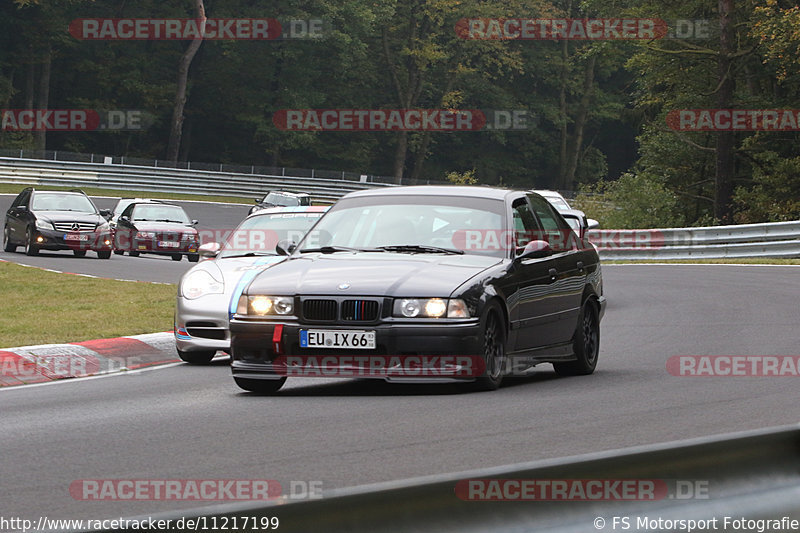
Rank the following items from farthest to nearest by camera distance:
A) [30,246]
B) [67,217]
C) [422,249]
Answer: [67,217] < [30,246] < [422,249]

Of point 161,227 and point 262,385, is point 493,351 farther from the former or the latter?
point 161,227

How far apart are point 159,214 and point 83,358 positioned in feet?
76.5

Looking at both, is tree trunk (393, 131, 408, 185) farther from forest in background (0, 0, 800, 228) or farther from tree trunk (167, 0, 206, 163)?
tree trunk (167, 0, 206, 163)

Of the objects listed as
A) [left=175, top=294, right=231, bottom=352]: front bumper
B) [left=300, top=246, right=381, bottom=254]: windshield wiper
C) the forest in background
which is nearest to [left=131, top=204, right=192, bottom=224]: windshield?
[left=175, top=294, right=231, bottom=352]: front bumper

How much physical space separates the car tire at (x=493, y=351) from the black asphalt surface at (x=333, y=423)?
128 mm

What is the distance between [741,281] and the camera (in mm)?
22812

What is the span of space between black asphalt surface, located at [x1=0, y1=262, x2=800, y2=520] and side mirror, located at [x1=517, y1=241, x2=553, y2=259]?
3.26 ft

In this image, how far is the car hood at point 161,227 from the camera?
111 ft

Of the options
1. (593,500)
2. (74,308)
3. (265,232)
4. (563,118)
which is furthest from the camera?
(563,118)

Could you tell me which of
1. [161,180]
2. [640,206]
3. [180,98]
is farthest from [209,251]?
[180,98]

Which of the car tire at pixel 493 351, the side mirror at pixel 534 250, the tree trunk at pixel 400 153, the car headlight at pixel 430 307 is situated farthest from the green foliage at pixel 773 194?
the tree trunk at pixel 400 153

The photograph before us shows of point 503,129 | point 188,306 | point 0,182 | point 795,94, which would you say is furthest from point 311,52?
point 188,306

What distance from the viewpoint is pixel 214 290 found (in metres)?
12.6

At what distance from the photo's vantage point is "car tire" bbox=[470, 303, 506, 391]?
A: 29.6ft
